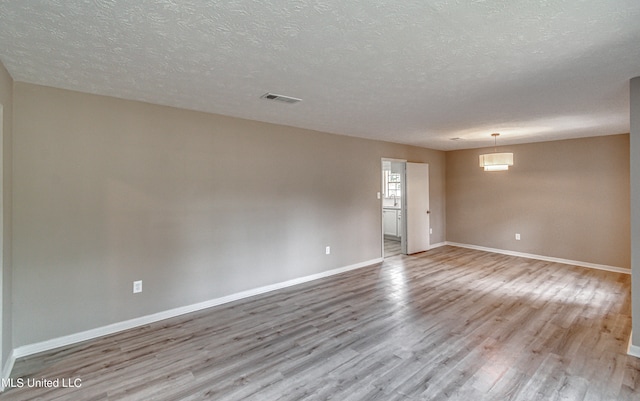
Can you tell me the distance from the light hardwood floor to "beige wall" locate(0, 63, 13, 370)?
0.32 metres

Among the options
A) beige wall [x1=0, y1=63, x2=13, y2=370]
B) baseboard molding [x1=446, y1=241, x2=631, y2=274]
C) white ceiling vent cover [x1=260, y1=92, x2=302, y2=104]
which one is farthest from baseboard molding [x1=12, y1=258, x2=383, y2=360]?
baseboard molding [x1=446, y1=241, x2=631, y2=274]

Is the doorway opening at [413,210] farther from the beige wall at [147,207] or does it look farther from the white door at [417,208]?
the beige wall at [147,207]

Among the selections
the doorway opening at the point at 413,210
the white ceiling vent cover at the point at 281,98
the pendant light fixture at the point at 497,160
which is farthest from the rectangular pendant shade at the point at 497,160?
the white ceiling vent cover at the point at 281,98

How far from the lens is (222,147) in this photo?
378cm

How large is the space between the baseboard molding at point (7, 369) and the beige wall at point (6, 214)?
1.8 inches

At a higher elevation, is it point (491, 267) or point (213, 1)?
point (213, 1)

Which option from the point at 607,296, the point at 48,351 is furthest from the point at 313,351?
the point at 607,296

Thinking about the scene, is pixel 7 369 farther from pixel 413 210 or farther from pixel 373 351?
pixel 413 210

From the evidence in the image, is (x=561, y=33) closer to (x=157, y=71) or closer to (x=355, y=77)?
(x=355, y=77)

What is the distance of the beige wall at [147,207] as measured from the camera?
269 cm

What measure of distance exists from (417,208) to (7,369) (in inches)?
251

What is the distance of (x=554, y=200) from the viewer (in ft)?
18.8

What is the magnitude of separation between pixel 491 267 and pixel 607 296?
162 cm

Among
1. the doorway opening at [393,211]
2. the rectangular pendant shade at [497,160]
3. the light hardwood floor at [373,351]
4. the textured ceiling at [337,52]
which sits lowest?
the light hardwood floor at [373,351]
